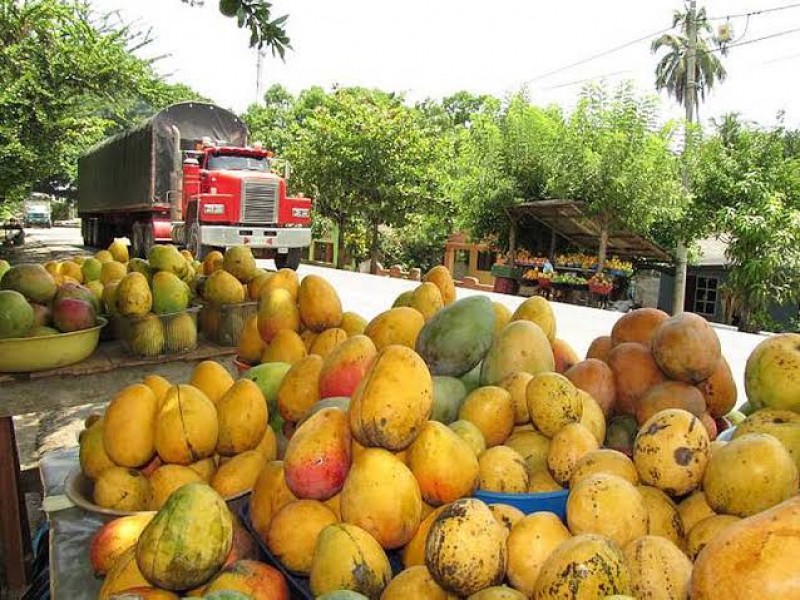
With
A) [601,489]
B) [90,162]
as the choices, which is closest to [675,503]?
[601,489]

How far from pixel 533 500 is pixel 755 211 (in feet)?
46.8

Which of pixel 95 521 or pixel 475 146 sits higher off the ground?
pixel 475 146

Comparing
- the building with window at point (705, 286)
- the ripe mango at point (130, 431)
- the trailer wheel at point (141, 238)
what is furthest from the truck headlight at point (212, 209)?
the building with window at point (705, 286)

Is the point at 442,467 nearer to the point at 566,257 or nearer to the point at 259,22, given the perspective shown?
the point at 259,22

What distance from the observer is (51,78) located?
12.5 metres

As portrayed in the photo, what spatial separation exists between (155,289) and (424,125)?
2468 cm

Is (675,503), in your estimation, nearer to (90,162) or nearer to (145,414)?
(145,414)

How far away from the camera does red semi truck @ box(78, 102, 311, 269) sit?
12477 millimetres

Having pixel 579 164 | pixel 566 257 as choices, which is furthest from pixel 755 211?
pixel 566 257

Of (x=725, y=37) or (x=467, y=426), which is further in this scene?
(x=725, y=37)

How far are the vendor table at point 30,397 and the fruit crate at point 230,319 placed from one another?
386mm

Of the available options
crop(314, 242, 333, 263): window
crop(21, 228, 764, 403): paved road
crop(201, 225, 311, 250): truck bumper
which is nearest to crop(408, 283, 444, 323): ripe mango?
crop(21, 228, 764, 403): paved road

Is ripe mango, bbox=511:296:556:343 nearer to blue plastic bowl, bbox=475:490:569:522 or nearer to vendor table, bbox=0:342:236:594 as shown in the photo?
blue plastic bowl, bbox=475:490:569:522

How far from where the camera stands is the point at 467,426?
5.49 ft
